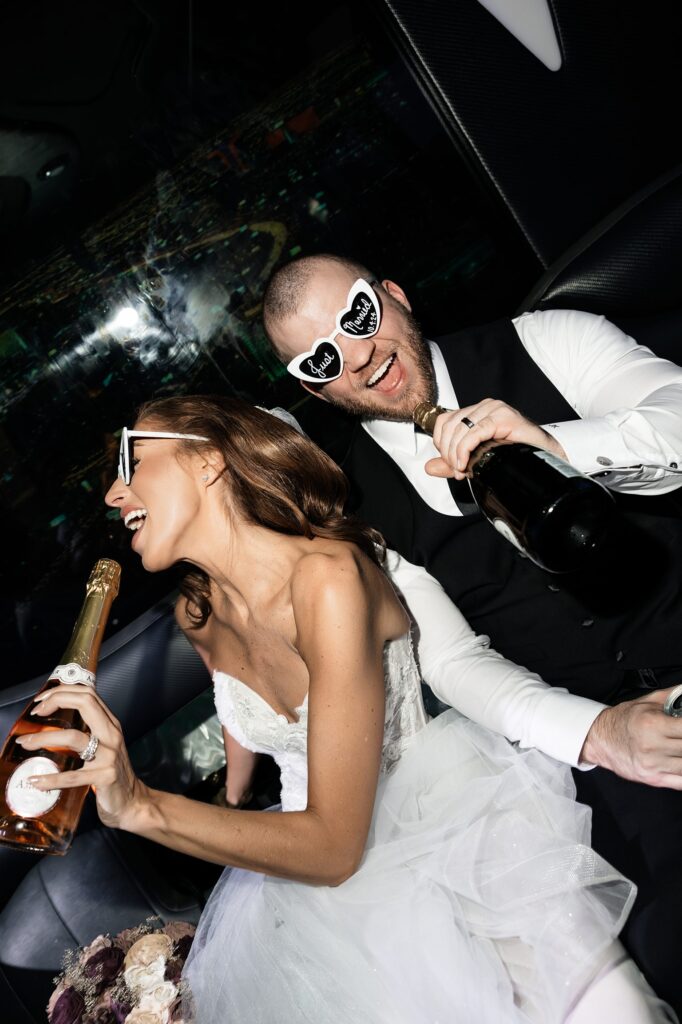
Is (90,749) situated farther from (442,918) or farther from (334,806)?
(442,918)

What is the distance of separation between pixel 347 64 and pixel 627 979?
6.86 ft

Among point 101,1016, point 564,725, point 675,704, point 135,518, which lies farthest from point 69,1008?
point 675,704

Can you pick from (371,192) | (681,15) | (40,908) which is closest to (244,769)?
(40,908)

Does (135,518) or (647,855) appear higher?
(135,518)

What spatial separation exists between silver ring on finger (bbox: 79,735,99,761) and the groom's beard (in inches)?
37.1

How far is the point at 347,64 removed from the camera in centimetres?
194

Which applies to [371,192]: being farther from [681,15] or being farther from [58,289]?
[681,15]

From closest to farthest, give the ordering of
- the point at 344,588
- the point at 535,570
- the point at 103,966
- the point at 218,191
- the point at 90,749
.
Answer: the point at 90,749, the point at 344,588, the point at 103,966, the point at 535,570, the point at 218,191

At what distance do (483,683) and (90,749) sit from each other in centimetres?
82

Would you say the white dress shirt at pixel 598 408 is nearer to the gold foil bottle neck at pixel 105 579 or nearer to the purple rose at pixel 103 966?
the gold foil bottle neck at pixel 105 579

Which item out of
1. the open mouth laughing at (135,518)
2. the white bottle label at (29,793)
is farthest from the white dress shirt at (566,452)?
the white bottle label at (29,793)

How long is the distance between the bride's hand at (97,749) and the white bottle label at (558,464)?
70 cm

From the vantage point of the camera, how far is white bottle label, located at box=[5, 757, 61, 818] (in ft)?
3.40

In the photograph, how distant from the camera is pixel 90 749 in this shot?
0.98 metres
